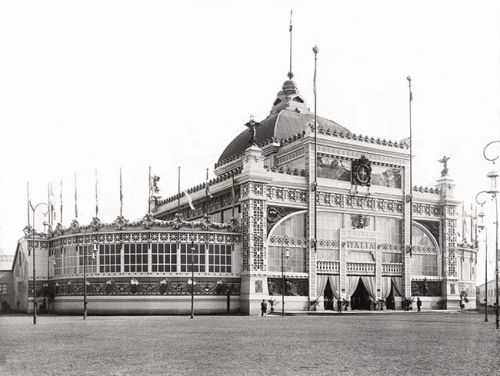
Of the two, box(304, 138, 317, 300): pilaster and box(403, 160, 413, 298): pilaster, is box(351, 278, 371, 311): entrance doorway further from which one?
box(304, 138, 317, 300): pilaster

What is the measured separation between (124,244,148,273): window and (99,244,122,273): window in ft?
2.50

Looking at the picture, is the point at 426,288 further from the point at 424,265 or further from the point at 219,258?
the point at 219,258

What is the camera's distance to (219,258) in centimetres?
5978

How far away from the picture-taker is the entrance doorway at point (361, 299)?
65.2 metres

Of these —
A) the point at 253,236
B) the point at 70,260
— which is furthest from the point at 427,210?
the point at 70,260

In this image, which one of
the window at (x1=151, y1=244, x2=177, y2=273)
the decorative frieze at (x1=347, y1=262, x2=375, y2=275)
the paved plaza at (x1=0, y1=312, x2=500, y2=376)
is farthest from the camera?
the decorative frieze at (x1=347, y1=262, x2=375, y2=275)

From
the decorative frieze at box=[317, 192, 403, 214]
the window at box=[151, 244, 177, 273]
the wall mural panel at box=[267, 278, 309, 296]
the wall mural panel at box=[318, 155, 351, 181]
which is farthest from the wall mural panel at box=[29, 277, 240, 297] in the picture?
the wall mural panel at box=[318, 155, 351, 181]

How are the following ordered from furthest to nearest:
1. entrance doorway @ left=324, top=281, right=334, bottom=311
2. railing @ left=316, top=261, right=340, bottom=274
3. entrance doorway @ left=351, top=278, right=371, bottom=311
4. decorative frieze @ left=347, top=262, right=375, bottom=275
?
entrance doorway @ left=351, top=278, right=371, bottom=311 → decorative frieze @ left=347, top=262, right=375, bottom=275 → entrance doorway @ left=324, top=281, right=334, bottom=311 → railing @ left=316, top=261, right=340, bottom=274

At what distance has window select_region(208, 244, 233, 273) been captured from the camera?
5944 centimetres

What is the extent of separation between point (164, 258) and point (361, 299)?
20.5 m

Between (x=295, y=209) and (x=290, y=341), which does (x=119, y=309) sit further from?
(x=290, y=341)

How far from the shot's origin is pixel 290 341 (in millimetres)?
26594

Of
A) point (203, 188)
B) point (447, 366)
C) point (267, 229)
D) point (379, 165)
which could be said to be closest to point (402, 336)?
point (447, 366)

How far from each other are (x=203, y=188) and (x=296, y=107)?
16.9 m
